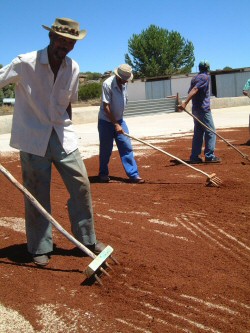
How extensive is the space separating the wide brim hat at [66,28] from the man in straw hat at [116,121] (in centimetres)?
300

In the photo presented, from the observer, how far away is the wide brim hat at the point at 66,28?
3.34 m

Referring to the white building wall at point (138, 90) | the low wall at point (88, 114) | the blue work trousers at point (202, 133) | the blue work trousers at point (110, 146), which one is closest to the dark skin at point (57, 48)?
the blue work trousers at point (110, 146)

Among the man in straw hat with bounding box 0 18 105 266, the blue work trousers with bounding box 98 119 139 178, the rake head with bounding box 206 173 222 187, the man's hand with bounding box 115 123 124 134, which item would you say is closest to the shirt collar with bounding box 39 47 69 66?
the man in straw hat with bounding box 0 18 105 266

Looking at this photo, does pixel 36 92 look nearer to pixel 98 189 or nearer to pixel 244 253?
pixel 244 253

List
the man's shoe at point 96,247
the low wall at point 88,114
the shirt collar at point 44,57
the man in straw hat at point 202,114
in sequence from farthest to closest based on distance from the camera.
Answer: the low wall at point 88,114 < the man in straw hat at point 202,114 < the man's shoe at point 96,247 < the shirt collar at point 44,57

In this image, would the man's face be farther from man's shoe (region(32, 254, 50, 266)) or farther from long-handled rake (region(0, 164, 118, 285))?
man's shoe (region(32, 254, 50, 266))

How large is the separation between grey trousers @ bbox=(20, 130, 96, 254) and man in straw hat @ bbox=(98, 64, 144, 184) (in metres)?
2.95

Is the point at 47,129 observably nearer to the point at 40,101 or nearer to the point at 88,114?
the point at 40,101

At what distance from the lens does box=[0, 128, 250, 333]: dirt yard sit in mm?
2789

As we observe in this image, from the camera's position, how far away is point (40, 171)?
143 inches

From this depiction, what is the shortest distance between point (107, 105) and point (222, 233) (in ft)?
10.1

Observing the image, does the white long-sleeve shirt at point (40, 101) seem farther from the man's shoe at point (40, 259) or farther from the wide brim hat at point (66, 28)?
the man's shoe at point (40, 259)

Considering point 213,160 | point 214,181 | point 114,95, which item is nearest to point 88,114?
point 213,160

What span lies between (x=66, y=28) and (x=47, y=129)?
801 mm
